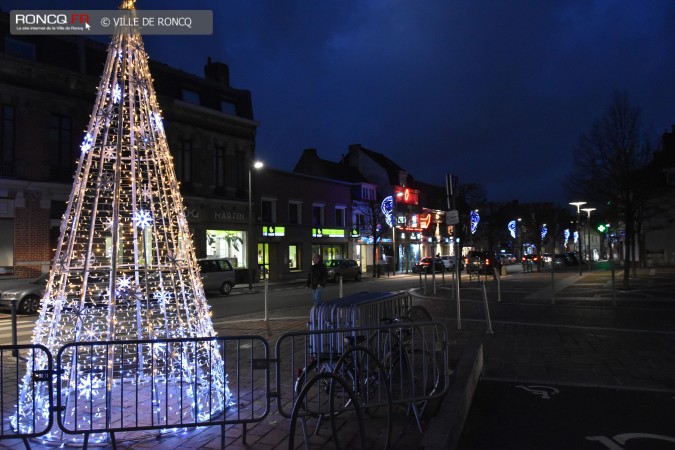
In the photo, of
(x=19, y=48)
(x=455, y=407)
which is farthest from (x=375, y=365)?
(x=19, y=48)

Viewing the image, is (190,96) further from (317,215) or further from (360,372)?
(360,372)

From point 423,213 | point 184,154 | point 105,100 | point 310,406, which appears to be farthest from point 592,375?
point 423,213

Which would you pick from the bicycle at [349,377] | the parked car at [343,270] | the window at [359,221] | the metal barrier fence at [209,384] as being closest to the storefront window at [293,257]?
the parked car at [343,270]

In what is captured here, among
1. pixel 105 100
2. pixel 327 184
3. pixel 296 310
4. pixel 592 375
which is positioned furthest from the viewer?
pixel 327 184

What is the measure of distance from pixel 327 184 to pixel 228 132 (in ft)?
34.7

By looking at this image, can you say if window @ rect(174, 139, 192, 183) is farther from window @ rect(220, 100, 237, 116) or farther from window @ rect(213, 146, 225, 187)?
window @ rect(220, 100, 237, 116)

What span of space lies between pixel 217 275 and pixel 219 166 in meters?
11.6

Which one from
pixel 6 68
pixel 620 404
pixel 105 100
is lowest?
pixel 620 404

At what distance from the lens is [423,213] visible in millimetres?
56281

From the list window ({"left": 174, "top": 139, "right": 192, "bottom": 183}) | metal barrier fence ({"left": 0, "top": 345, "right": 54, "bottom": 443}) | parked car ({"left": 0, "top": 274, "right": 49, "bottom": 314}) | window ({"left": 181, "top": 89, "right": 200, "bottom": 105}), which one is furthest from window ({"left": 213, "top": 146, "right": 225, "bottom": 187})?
metal barrier fence ({"left": 0, "top": 345, "right": 54, "bottom": 443})

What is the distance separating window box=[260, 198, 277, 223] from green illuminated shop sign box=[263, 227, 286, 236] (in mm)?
781

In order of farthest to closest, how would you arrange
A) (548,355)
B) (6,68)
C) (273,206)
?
(273,206) < (6,68) < (548,355)

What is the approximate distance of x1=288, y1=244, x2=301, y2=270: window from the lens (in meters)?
37.9

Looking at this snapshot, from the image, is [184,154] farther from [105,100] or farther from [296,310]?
[105,100]
